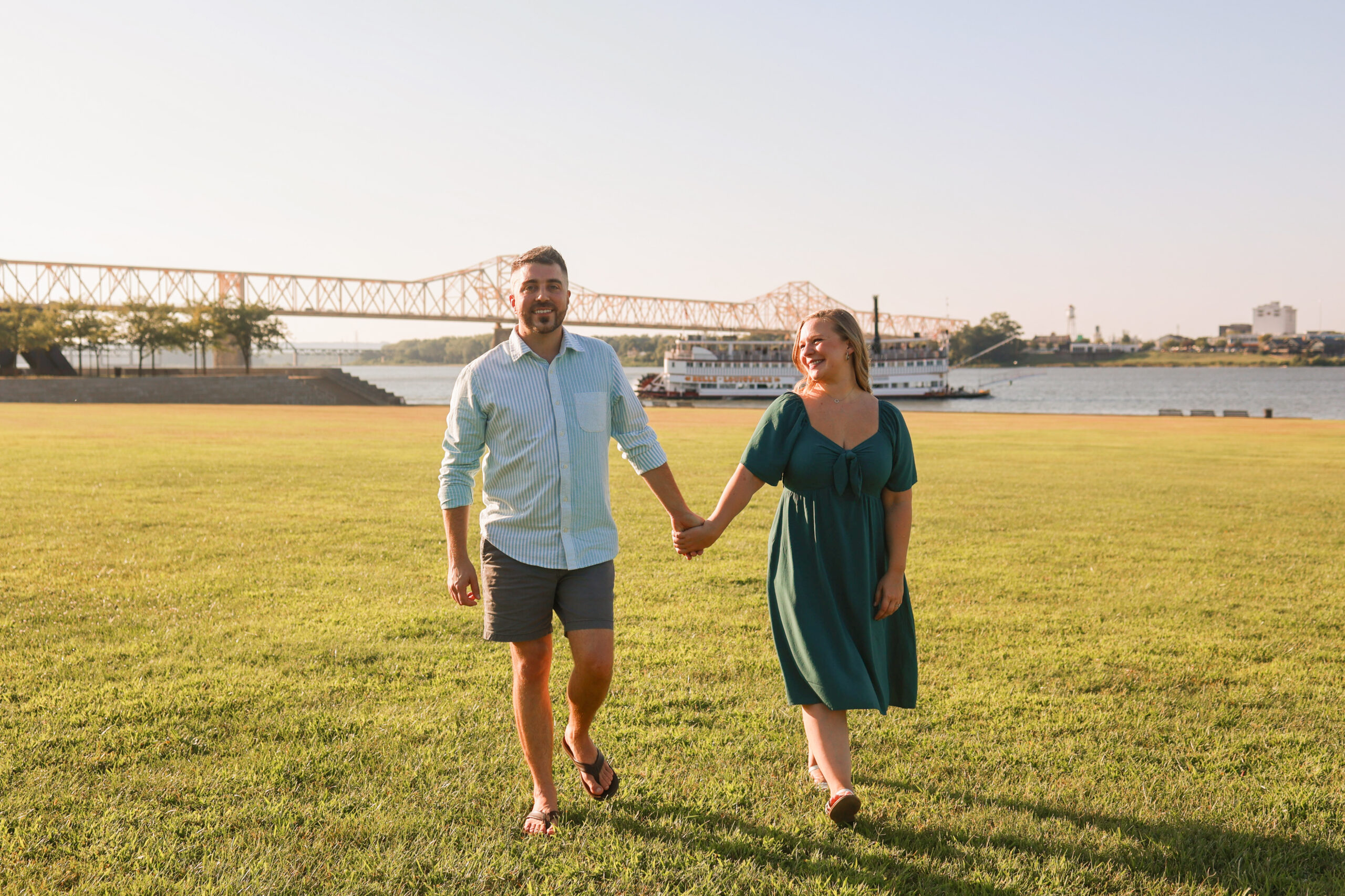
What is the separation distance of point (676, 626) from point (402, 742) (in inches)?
80.2

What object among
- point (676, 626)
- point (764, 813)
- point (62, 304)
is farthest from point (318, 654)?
point (62, 304)

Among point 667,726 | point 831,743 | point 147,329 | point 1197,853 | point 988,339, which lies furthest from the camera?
point 988,339

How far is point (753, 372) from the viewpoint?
8338cm

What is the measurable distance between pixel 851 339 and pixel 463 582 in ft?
5.01

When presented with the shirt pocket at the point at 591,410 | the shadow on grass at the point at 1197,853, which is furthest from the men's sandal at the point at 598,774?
the shirt pocket at the point at 591,410

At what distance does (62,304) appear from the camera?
57719 millimetres

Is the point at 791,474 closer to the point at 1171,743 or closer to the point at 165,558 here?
the point at 1171,743

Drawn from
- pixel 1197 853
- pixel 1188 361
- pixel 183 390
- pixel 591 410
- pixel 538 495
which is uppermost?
pixel 1188 361

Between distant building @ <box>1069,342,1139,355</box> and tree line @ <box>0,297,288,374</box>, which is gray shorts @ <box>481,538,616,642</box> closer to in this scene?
tree line @ <box>0,297,288,374</box>

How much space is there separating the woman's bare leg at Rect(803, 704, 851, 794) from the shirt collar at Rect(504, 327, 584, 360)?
1.47m

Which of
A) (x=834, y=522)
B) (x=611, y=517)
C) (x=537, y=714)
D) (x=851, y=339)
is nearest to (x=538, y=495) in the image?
(x=611, y=517)

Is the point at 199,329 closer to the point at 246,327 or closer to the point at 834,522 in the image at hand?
the point at 246,327

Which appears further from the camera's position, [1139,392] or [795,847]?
[1139,392]

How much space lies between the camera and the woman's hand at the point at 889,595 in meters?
3.18
